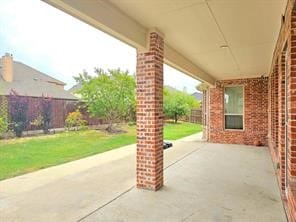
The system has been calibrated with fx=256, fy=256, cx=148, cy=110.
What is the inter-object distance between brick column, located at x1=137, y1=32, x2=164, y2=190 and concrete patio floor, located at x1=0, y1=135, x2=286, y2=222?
29 cm

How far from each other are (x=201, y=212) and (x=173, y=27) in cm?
283

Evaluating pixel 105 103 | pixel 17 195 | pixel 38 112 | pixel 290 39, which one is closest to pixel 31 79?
pixel 38 112

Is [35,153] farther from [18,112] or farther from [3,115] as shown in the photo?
[18,112]

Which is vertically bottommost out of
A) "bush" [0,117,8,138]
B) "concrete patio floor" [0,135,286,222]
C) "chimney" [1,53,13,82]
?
"concrete patio floor" [0,135,286,222]

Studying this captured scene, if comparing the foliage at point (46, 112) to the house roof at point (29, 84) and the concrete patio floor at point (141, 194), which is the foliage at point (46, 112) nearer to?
the house roof at point (29, 84)

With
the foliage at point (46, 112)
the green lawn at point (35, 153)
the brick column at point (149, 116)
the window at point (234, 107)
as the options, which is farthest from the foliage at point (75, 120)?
the brick column at point (149, 116)

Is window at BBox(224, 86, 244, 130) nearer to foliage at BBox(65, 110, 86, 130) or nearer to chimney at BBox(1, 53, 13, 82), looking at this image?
foliage at BBox(65, 110, 86, 130)

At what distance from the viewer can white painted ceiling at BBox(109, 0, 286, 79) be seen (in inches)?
130

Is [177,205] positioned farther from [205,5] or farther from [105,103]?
[105,103]

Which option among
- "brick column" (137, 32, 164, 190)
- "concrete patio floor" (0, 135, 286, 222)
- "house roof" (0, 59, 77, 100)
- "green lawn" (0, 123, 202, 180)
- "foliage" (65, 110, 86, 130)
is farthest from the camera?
"house roof" (0, 59, 77, 100)

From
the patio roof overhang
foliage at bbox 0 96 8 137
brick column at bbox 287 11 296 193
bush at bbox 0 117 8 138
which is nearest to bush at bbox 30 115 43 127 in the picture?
foliage at bbox 0 96 8 137

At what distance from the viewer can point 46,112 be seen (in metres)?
13.7

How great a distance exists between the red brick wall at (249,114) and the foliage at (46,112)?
875 centimetres

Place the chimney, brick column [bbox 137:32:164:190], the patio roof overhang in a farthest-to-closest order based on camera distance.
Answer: the chimney < brick column [bbox 137:32:164:190] < the patio roof overhang
